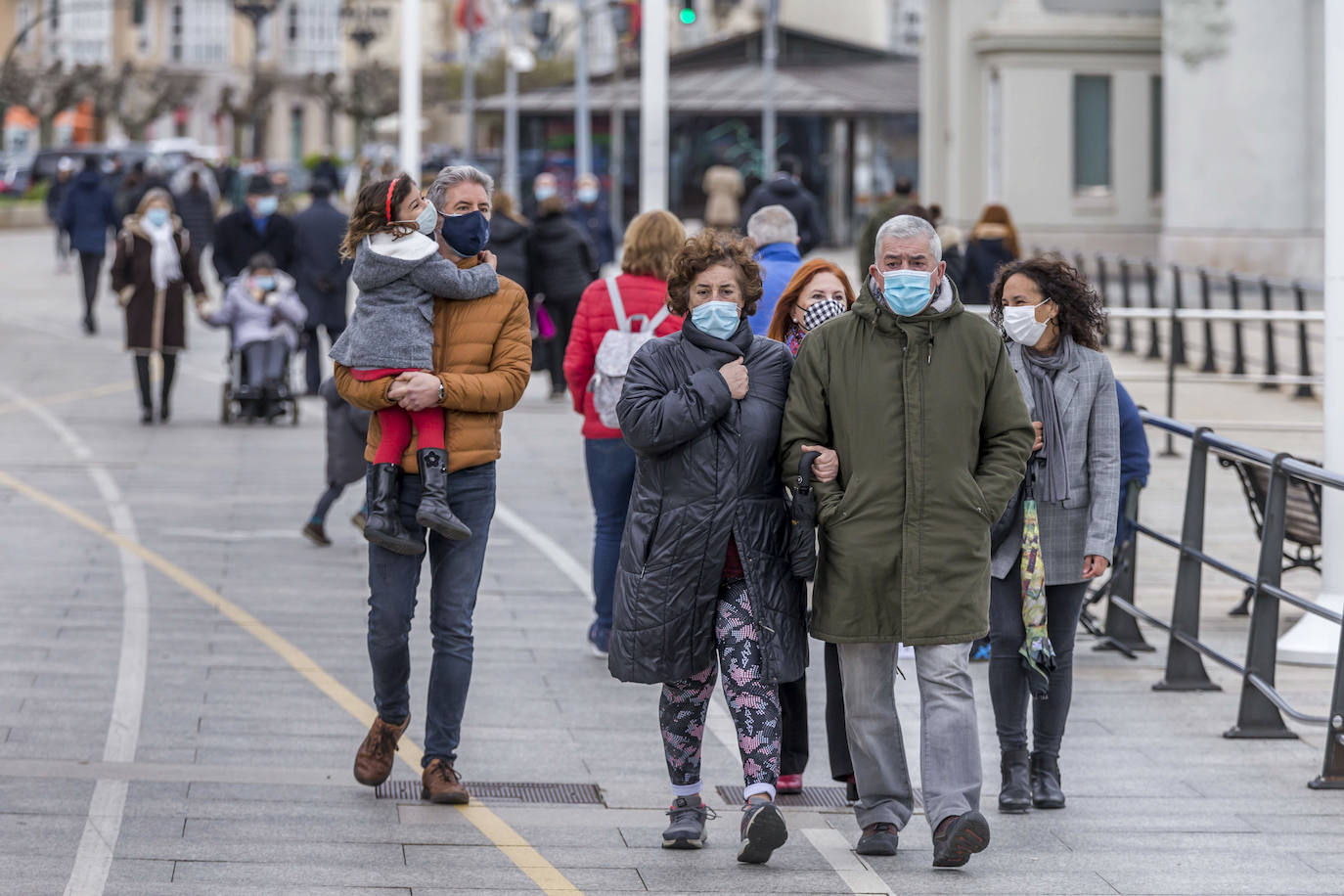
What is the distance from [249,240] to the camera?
727 inches

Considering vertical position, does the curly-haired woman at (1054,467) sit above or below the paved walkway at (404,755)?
above

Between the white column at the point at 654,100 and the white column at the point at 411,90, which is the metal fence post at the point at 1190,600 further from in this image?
the white column at the point at 411,90

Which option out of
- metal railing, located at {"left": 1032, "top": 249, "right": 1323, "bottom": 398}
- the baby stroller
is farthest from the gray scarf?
the baby stroller

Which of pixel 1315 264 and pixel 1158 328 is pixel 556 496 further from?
pixel 1315 264

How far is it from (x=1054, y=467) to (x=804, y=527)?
1.04 m

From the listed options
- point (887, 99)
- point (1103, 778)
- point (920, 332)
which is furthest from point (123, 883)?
point (887, 99)

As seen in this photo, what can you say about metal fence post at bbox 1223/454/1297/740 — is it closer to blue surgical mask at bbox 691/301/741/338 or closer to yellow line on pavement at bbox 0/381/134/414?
blue surgical mask at bbox 691/301/741/338

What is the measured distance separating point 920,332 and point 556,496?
7.85 metres

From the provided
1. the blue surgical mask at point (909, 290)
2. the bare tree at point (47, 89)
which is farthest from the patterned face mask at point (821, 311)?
the bare tree at point (47, 89)

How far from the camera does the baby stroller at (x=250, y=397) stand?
663 inches

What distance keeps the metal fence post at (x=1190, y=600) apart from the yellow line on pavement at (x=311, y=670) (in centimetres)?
310

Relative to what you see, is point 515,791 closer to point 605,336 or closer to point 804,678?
point 804,678

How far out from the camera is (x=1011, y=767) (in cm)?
658

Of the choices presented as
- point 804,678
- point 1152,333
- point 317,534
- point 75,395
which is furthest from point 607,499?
Answer: point 1152,333
